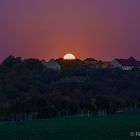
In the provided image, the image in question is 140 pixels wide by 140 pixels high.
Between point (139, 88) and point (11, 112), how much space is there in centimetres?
3616

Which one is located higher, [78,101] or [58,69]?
[58,69]

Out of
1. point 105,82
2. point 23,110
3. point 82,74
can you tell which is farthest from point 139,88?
point 23,110

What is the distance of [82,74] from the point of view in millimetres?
105125

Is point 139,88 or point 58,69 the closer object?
point 139,88

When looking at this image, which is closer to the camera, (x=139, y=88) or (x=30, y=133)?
(x=30, y=133)

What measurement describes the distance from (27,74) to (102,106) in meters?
33.7

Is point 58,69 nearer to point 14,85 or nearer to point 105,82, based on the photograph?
point 105,82

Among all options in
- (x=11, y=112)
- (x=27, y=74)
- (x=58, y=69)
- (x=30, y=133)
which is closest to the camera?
(x=30, y=133)

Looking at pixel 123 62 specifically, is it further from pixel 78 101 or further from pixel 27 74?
pixel 78 101

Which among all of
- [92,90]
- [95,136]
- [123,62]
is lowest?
[95,136]

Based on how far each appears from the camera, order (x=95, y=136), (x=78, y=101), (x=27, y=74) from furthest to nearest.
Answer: (x=27, y=74)
(x=78, y=101)
(x=95, y=136)

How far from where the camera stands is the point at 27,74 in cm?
10112

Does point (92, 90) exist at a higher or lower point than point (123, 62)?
lower

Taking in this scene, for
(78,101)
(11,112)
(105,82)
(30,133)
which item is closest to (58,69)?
(105,82)
